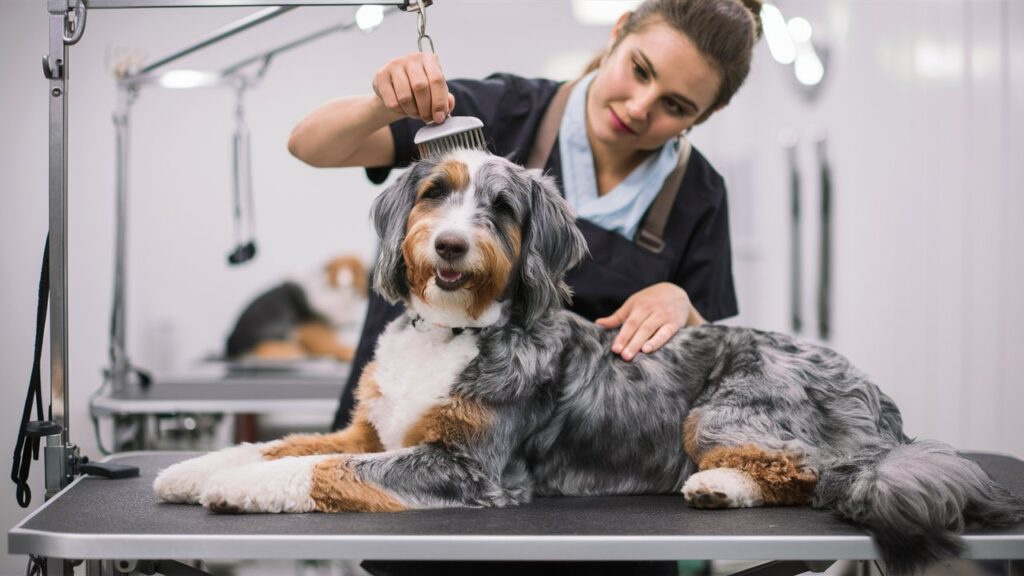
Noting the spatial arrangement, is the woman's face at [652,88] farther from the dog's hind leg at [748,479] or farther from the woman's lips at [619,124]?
the dog's hind leg at [748,479]

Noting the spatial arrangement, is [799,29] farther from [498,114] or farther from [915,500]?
[915,500]

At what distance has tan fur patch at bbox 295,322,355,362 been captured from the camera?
579 centimetres

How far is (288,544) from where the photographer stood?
1469 mm

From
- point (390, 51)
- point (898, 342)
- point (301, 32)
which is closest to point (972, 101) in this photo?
point (898, 342)

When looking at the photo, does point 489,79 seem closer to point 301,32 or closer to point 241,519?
point 241,519

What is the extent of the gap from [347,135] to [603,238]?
0.69 meters

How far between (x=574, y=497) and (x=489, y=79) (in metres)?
1.12

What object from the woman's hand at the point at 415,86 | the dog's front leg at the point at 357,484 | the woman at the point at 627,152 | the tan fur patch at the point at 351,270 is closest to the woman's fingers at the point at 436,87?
the woman's hand at the point at 415,86

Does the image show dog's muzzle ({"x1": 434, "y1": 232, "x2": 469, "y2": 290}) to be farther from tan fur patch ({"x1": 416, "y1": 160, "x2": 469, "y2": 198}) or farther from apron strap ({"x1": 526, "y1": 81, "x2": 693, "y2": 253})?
apron strap ({"x1": 526, "y1": 81, "x2": 693, "y2": 253})

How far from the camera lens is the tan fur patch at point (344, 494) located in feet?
5.56

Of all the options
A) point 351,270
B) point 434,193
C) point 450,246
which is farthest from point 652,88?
point 351,270

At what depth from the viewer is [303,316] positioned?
591cm

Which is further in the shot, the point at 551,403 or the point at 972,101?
the point at 972,101

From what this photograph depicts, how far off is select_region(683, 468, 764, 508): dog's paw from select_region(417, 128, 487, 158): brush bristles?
31.7 inches
